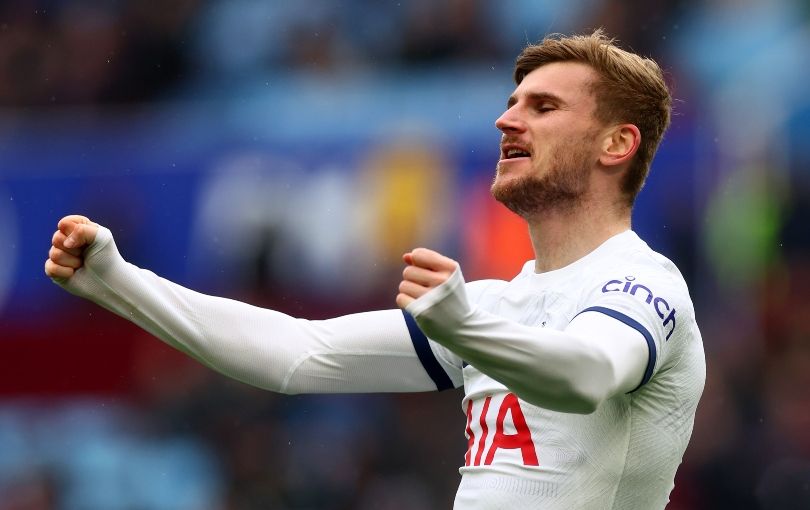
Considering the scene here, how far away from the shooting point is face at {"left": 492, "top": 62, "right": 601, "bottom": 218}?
3.96m

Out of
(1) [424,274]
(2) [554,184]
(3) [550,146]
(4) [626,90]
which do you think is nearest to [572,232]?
(2) [554,184]

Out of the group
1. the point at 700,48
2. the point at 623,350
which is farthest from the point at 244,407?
the point at 623,350

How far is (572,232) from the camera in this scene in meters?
3.97

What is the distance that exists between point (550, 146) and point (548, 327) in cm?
53

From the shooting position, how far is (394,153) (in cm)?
998

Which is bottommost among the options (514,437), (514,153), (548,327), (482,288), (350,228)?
(514,437)

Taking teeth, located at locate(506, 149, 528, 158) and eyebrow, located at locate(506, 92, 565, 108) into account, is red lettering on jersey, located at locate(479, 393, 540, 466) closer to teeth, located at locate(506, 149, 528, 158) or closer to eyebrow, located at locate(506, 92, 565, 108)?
teeth, located at locate(506, 149, 528, 158)

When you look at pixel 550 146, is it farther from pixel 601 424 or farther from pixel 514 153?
pixel 601 424

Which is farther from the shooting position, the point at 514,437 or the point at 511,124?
the point at 511,124

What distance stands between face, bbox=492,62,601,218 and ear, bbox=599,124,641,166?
0.03m

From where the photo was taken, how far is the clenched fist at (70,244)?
3.66m

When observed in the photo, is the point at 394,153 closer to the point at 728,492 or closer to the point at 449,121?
the point at 449,121

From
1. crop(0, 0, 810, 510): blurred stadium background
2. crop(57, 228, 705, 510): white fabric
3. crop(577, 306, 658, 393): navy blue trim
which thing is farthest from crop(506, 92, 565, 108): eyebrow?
crop(0, 0, 810, 510): blurred stadium background

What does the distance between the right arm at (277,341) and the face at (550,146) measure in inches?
20.3
